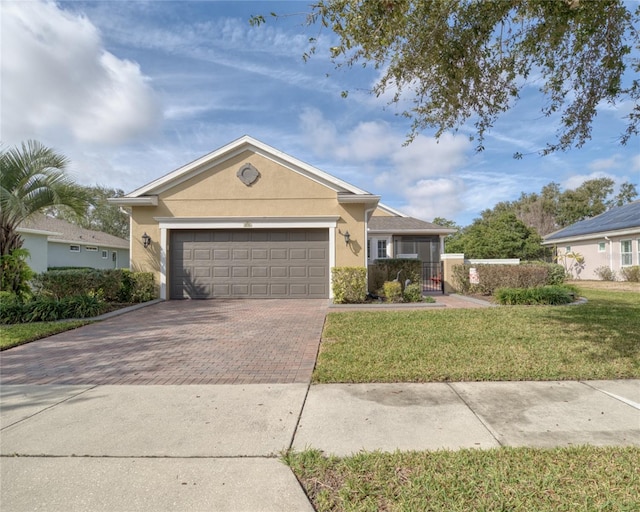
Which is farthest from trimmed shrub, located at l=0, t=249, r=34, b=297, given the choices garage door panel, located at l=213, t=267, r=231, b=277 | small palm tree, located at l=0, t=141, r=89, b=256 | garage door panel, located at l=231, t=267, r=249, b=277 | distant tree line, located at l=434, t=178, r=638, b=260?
distant tree line, located at l=434, t=178, r=638, b=260

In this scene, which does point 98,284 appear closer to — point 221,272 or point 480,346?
point 221,272

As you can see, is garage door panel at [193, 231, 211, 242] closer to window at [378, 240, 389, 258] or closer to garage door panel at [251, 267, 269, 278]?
garage door panel at [251, 267, 269, 278]

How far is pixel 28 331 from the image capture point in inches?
298

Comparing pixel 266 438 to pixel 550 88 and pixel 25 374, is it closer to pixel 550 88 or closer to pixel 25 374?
pixel 25 374

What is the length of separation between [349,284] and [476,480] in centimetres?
888

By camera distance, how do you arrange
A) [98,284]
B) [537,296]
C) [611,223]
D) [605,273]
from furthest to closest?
[611,223] < [605,273] < [98,284] < [537,296]

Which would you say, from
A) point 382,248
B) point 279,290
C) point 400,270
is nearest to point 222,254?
point 279,290

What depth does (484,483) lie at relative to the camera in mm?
2490

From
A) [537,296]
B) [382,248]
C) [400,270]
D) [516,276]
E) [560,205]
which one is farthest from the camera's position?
[560,205]

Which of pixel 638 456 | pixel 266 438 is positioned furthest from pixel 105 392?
pixel 638 456

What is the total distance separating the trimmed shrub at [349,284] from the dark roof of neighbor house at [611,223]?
54.5 ft

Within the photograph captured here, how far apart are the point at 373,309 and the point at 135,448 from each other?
313 inches

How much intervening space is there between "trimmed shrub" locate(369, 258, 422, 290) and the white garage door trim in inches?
76.2

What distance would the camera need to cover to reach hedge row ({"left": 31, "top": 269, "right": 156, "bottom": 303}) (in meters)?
10.3
